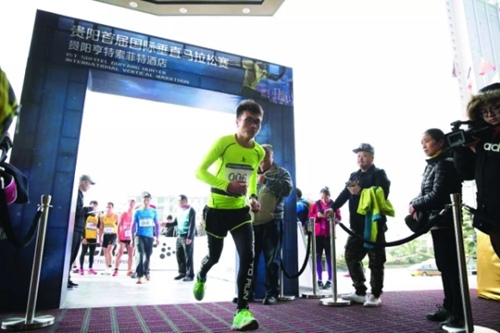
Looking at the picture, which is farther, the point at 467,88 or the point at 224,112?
the point at 467,88

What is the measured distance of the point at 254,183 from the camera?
7.88 feet

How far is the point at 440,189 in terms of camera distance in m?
2.21

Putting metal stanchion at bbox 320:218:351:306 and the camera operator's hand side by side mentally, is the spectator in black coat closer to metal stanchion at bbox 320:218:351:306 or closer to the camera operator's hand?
the camera operator's hand

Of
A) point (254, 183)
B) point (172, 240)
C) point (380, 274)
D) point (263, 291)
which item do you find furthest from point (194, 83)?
point (172, 240)

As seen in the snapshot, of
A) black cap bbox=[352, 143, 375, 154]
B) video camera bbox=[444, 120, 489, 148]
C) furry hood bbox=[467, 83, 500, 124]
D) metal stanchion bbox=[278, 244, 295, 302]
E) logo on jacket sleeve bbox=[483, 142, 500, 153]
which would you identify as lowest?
metal stanchion bbox=[278, 244, 295, 302]

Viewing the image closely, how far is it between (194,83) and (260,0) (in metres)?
1.21

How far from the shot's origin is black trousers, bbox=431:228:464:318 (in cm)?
207

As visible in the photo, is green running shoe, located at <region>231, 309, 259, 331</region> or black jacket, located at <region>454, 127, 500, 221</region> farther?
green running shoe, located at <region>231, 309, 259, 331</region>

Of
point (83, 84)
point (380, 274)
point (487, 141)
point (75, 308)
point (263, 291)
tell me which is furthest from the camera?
point (263, 291)

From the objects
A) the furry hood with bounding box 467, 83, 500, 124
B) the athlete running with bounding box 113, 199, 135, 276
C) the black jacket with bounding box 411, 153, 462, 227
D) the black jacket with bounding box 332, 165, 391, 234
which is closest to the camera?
the furry hood with bounding box 467, 83, 500, 124

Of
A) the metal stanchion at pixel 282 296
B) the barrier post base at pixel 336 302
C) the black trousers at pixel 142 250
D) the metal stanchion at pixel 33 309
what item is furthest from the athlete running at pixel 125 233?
the barrier post base at pixel 336 302

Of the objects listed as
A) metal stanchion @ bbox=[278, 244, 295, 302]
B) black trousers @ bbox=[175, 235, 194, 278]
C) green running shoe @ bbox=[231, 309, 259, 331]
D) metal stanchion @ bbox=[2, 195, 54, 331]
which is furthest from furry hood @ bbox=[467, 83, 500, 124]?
black trousers @ bbox=[175, 235, 194, 278]

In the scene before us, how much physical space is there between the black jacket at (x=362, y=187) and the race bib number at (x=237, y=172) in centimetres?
143

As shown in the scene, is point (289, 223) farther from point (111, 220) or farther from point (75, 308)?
point (111, 220)
